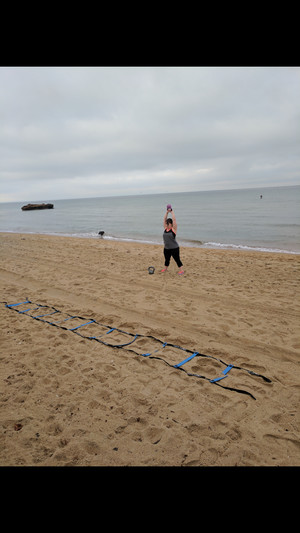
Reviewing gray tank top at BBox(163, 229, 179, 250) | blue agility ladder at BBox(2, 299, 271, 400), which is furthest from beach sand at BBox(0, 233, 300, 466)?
gray tank top at BBox(163, 229, 179, 250)

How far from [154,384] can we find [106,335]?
149cm

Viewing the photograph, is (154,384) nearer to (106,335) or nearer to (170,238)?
(106,335)

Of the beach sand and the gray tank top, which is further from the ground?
the gray tank top

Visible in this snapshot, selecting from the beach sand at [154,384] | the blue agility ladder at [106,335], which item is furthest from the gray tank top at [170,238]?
the blue agility ladder at [106,335]

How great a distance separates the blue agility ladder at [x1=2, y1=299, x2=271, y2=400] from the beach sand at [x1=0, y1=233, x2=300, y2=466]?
3.2 inches

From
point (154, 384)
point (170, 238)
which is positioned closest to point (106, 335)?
point (154, 384)

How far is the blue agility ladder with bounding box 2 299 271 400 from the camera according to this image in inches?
136

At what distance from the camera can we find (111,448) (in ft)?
7.57

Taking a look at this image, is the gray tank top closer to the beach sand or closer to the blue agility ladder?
the beach sand
